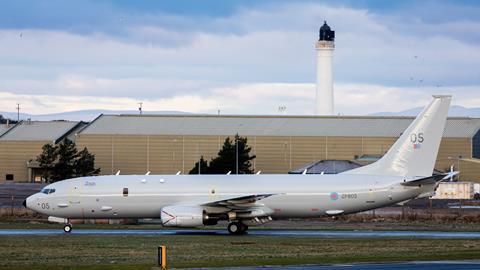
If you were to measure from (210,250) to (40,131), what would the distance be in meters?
97.7

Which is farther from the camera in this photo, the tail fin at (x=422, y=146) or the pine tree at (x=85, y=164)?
the pine tree at (x=85, y=164)

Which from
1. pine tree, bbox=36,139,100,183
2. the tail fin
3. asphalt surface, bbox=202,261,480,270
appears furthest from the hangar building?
asphalt surface, bbox=202,261,480,270

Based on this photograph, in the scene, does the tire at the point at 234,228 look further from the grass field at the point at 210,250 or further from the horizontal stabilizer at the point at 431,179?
the horizontal stabilizer at the point at 431,179

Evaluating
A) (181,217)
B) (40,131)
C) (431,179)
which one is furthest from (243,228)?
(40,131)

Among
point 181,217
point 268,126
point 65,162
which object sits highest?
point 268,126

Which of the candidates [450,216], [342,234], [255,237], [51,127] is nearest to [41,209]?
[255,237]

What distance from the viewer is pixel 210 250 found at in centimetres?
4250

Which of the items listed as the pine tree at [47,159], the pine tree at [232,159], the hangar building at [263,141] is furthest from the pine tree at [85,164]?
the pine tree at [232,159]

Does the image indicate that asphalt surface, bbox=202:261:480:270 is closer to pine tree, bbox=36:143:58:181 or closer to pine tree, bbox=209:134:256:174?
pine tree, bbox=209:134:256:174

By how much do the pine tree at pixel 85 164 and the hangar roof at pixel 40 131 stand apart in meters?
9.08

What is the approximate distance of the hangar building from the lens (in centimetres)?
12300

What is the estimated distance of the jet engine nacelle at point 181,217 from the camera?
175 ft

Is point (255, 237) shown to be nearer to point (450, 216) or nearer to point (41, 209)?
point (41, 209)

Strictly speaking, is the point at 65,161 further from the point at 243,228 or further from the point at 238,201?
the point at 238,201
